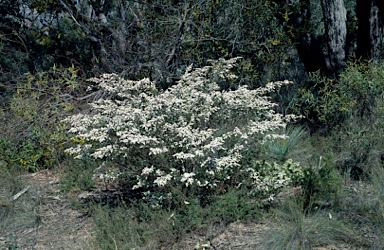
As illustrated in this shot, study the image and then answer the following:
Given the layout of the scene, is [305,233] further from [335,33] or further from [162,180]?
[335,33]

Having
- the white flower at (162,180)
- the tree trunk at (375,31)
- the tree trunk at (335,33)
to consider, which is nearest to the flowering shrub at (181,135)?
the white flower at (162,180)

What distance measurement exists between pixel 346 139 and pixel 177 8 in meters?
3.78

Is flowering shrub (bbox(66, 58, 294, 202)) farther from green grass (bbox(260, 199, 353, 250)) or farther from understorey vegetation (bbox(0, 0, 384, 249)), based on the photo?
green grass (bbox(260, 199, 353, 250))

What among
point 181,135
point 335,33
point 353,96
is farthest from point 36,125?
point 335,33

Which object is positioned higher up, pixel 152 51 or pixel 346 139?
pixel 152 51

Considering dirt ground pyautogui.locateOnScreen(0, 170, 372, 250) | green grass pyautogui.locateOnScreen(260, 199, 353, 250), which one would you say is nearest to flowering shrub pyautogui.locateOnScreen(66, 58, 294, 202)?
dirt ground pyautogui.locateOnScreen(0, 170, 372, 250)

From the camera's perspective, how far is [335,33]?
8234mm

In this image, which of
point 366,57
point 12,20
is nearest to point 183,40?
point 366,57

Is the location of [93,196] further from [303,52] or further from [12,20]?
[12,20]

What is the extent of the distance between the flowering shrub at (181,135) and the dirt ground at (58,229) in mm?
573

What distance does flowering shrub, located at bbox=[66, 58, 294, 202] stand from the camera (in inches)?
205

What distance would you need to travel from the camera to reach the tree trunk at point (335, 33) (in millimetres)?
8094

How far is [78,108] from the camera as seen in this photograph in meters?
8.03

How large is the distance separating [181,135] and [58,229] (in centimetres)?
172
